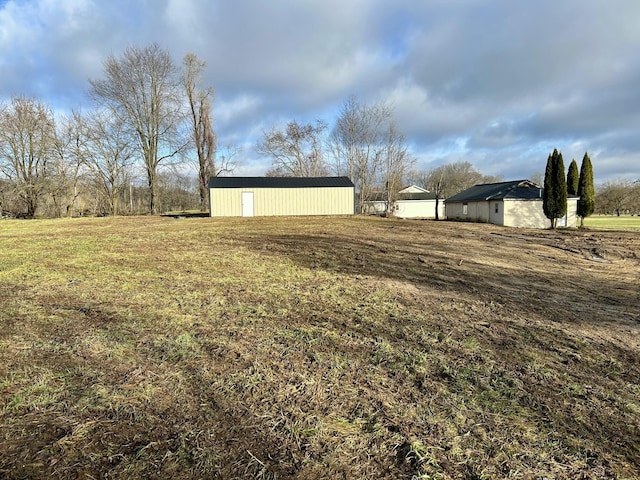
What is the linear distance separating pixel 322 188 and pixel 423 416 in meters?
25.1

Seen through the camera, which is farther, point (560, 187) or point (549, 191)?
point (549, 191)

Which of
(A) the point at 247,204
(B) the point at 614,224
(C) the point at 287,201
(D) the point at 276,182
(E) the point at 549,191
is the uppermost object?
(D) the point at 276,182

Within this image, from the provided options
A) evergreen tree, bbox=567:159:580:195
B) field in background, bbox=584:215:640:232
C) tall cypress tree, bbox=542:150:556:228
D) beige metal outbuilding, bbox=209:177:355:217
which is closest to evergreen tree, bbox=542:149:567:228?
tall cypress tree, bbox=542:150:556:228

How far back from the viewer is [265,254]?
8305 mm

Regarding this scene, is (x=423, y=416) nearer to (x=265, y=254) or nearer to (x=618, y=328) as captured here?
(x=618, y=328)

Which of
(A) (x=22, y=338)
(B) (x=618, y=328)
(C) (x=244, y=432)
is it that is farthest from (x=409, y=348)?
(A) (x=22, y=338)

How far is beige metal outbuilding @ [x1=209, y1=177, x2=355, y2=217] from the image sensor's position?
25297 millimetres

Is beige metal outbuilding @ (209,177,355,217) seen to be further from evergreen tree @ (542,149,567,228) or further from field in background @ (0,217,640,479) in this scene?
field in background @ (0,217,640,479)

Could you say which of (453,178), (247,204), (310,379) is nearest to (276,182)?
(247,204)

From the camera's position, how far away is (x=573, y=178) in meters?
28.5

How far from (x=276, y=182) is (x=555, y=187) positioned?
2025 cm

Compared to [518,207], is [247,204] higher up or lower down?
higher up

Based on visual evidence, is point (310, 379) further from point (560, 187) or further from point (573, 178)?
point (573, 178)

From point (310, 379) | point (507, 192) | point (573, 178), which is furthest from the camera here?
point (573, 178)
